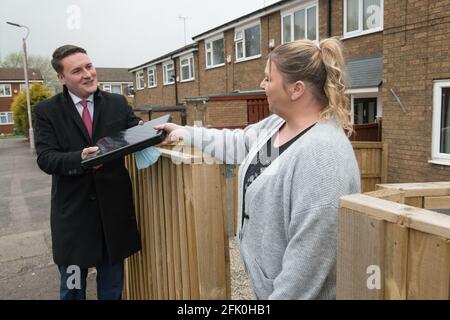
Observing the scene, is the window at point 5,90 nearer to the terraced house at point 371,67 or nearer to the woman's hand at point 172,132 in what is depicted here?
the terraced house at point 371,67

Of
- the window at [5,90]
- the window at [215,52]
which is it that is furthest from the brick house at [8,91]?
the window at [215,52]

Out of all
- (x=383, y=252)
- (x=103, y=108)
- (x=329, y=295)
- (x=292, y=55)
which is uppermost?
(x=292, y=55)

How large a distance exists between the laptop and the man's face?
37 cm

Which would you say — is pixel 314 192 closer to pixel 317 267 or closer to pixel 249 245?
pixel 317 267

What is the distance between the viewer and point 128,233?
8.45ft

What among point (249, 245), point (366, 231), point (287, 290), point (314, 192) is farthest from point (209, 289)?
point (366, 231)

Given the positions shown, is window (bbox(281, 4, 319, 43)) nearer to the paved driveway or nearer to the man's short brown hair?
the paved driveway

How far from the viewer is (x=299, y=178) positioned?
1.43 m

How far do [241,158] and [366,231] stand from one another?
1.13 m

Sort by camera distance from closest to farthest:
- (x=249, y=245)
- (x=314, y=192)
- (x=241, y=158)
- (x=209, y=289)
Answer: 1. (x=314, y=192)
2. (x=249, y=245)
3. (x=209, y=289)
4. (x=241, y=158)

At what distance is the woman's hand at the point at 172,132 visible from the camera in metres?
2.27

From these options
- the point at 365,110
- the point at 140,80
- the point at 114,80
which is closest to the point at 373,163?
the point at 365,110

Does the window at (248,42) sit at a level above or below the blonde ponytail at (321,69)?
above

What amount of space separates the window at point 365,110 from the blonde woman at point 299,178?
9597 millimetres
